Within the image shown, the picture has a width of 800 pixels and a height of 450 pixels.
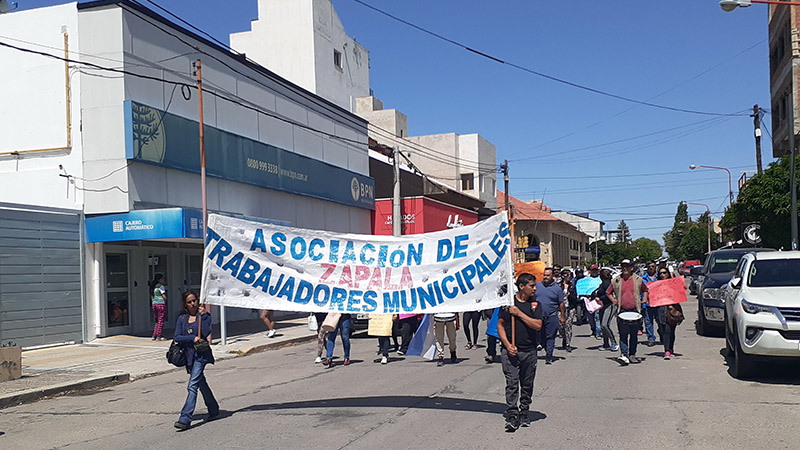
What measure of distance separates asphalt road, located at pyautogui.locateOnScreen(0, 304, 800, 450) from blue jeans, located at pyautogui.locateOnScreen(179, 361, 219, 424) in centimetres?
16

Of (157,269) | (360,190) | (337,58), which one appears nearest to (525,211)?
(337,58)

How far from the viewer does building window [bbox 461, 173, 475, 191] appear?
5922 cm

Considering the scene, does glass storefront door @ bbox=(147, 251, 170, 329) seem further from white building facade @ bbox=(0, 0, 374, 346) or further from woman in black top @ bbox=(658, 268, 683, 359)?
woman in black top @ bbox=(658, 268, 683, 359)

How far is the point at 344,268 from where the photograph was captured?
9.38m

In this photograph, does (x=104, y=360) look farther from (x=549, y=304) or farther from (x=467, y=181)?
(x=467, y=181)

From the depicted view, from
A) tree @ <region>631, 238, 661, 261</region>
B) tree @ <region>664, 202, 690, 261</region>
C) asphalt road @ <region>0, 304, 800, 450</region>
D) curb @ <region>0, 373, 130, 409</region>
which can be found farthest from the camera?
tree @ <region>631, 238, 661, 261</region>

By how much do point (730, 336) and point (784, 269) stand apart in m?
1.40

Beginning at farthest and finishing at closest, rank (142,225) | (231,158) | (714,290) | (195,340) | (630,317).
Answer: (231,158), (142,225), (714,290), (630,317), (195,340)

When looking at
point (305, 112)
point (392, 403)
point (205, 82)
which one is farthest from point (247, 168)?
point (392, 403)

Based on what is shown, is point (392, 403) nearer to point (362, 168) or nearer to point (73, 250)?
point (73, 250)

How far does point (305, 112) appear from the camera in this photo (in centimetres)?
2880

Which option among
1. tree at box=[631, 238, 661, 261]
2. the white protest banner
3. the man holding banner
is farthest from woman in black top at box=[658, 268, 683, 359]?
tree at box=[631, 238, 661, 261]

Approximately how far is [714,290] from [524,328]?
1000 centimetres

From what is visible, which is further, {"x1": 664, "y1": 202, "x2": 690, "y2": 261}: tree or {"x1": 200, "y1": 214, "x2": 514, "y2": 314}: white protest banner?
{"x1": 664, "y1": 202, "x2": 690, "y2": 261}: tree
